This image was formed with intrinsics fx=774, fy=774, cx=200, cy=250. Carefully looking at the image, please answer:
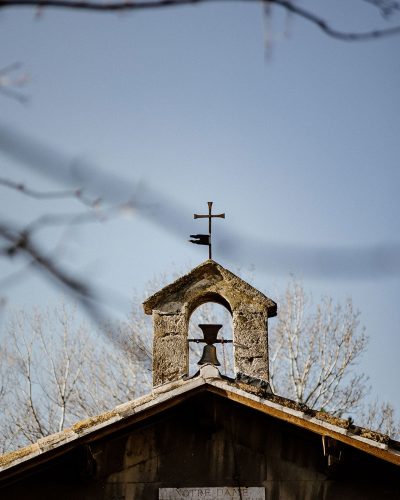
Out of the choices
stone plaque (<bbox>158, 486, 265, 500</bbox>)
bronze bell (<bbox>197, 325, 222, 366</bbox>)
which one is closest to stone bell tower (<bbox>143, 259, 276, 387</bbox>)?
bronze bell (<bbox>197, 325, 222, 366</bbox>)

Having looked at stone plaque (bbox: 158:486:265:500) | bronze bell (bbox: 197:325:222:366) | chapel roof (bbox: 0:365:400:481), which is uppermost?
bronze bell (bbox: 197:325:222:366)

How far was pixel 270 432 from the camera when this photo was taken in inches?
302

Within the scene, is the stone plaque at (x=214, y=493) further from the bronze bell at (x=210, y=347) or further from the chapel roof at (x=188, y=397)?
the bronze bell at (x=210, y=347)

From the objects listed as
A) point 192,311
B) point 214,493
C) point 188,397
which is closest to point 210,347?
point 192,311

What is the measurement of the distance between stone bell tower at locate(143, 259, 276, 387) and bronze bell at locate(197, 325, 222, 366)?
0.83 feet

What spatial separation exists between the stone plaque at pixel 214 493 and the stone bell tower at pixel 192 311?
52.4 inches

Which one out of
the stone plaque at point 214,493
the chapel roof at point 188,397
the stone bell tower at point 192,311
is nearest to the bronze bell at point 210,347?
the stone bell tower at point 192,311

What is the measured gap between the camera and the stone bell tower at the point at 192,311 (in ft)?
27.7

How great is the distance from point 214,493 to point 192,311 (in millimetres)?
2192

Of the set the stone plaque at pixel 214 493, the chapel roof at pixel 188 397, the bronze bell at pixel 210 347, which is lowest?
the stone plaque at pixel 214 493

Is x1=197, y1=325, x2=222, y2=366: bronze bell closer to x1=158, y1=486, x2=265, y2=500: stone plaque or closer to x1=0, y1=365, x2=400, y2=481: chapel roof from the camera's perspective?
x1=0, y1=365, x2=400, y2=481: chapel roof

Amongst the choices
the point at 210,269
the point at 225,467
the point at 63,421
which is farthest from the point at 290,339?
the point at 225,467

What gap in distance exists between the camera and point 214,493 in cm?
732

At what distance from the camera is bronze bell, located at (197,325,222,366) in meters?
8.21
